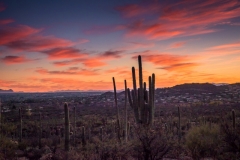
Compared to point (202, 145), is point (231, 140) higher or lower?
higher

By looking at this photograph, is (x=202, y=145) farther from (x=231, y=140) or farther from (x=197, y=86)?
(x=197, y=86)

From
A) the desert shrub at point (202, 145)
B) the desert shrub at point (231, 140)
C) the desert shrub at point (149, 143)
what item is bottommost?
the desert shrub at point (202, 145)

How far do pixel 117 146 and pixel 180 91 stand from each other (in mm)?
99156

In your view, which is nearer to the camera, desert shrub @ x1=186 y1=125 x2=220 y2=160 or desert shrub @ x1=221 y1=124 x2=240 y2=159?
desert shrub @ x1=221 y1=124 x2=240 y2=159

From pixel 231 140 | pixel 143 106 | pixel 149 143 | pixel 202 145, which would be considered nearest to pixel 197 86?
pixel 202 145

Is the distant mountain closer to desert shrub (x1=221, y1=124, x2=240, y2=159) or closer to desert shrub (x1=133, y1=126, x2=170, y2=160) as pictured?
desert shrub (x1=221, y1=124, x2=240, y2=159)

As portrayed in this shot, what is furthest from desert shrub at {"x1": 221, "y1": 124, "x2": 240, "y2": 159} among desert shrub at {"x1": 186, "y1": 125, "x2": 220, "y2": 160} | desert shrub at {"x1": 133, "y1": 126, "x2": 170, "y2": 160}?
desert shrub at {"x1": 133, "y1": 126, "x2": 170, "y2": 160}

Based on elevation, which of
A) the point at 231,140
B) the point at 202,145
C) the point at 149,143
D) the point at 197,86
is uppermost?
the point at 197,86

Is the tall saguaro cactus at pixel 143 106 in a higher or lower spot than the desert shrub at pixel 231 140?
higher

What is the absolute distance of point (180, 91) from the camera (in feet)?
354

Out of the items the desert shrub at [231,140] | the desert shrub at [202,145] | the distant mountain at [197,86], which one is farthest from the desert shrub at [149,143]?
the distant mountain at [197,86]

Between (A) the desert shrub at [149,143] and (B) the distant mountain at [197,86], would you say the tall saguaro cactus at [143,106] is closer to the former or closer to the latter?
(A) the desert shrub at [149,143]

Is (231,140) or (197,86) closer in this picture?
(231,140)

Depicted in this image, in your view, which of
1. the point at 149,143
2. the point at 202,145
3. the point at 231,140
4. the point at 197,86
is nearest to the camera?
the point at 149,143
